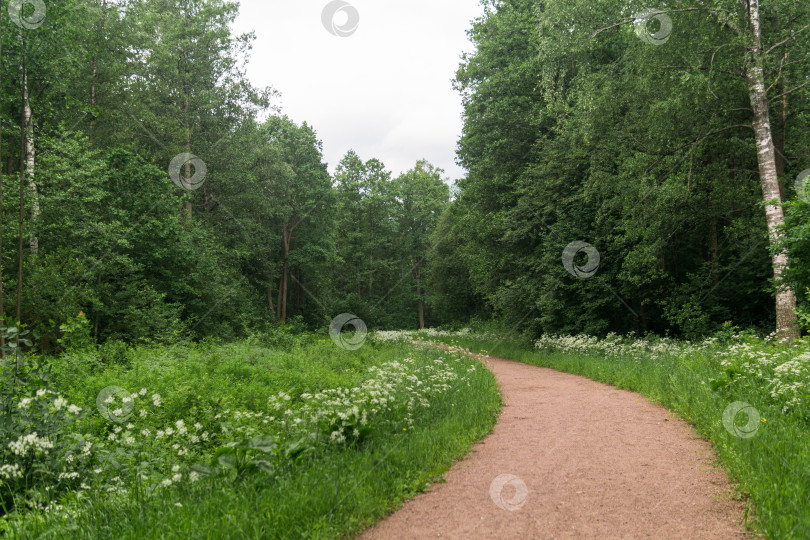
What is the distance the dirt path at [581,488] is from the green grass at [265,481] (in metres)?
0.26

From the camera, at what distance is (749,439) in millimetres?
5137

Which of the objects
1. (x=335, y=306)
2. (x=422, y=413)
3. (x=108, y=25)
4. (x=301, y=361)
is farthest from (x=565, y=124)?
(x=335, y=306)

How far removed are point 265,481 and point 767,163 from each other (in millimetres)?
13431

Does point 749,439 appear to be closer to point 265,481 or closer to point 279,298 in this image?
point 265,481

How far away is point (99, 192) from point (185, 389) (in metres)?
12.3

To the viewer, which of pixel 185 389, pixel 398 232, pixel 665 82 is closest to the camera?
pixel 185 389

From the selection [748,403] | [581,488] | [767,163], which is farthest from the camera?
[767,163]

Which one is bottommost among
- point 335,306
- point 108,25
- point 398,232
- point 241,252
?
point 335,306

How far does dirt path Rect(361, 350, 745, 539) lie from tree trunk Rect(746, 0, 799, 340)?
569cm

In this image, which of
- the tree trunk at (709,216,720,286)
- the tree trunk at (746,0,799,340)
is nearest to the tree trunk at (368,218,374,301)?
the tree trunk at (709,216,720,286)

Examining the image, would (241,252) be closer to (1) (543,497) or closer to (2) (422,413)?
(2) (422,413)

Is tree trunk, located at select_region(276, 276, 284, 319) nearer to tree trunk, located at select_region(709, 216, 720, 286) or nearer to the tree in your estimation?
the tree

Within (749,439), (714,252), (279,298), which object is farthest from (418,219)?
(749,439)

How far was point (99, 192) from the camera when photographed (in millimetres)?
16672
